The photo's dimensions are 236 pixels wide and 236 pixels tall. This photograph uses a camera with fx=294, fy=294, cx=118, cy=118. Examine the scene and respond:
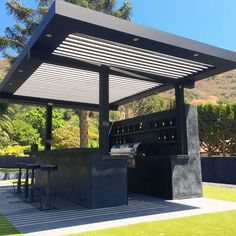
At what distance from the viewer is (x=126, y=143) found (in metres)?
11.2

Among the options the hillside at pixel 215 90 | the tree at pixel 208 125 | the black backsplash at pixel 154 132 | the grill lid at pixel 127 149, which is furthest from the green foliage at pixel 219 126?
the hillside at pixel 215 90

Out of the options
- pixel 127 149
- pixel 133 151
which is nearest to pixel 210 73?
pixel 133 151

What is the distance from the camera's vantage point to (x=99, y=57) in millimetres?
7438

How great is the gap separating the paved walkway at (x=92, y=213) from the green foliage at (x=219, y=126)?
13124 millimetres

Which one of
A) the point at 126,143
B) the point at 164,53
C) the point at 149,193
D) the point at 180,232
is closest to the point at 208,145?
the point at 126,143

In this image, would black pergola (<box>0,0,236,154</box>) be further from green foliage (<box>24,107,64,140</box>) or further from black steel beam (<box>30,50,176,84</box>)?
green foliage (<box>24,107,64,140</box>)

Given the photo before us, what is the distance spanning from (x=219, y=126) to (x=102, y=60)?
14965 mm

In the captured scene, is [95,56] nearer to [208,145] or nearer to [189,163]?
[189,163]

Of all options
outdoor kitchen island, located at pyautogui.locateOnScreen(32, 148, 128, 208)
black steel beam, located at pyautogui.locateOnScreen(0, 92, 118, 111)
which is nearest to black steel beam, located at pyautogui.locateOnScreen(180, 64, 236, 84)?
outdoor kitchen island, located at pyautogui.locateOnScreen(32, 148, 128, 208)

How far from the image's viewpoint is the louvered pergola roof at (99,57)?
562 cm

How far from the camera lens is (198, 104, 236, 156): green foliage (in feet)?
66.4

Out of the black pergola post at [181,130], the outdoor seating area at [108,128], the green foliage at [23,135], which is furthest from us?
the green foliage at [23,135]

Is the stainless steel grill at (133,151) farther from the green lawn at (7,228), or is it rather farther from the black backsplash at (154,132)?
the green lawn at (7,228)

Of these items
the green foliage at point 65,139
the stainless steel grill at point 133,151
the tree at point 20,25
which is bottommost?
the stainless steel grill at point 133,151
